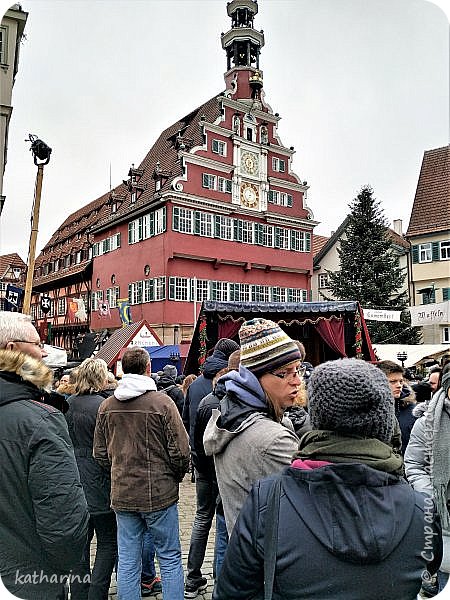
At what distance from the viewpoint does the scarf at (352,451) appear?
142cm

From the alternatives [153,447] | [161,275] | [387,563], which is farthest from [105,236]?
[387,563]

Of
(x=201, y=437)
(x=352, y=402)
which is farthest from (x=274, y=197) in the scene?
(x=352, y=402)

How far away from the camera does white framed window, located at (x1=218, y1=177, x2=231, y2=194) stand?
29172 mm

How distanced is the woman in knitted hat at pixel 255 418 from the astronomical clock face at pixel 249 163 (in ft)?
93.9

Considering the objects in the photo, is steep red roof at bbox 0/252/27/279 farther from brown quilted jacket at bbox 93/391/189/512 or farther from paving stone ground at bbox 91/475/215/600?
brown quilted jacket at bbox 93/391/189/512

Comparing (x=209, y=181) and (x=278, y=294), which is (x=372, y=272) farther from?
(x=209, y=181)

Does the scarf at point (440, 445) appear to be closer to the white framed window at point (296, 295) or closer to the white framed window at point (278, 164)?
the white framed window at point (296, 295)

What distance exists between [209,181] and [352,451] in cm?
2808

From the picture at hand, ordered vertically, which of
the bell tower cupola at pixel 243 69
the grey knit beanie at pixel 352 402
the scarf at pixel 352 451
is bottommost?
the scarf at pixel 352 451

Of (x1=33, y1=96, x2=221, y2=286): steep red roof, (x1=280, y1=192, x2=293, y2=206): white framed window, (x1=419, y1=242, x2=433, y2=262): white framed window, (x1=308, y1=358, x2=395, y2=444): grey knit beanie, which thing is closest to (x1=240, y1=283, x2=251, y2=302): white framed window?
(x1=280, y1=192, x2=293, y2=206): white framed window

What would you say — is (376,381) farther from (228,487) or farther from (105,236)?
(105,236)

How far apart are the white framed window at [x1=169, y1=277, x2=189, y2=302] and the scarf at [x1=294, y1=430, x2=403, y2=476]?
2512 centimetres

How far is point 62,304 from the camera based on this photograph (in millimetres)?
40000

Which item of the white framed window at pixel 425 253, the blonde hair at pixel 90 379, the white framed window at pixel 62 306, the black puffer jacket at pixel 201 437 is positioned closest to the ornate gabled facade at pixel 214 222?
the white framed window at pixel 62 306
